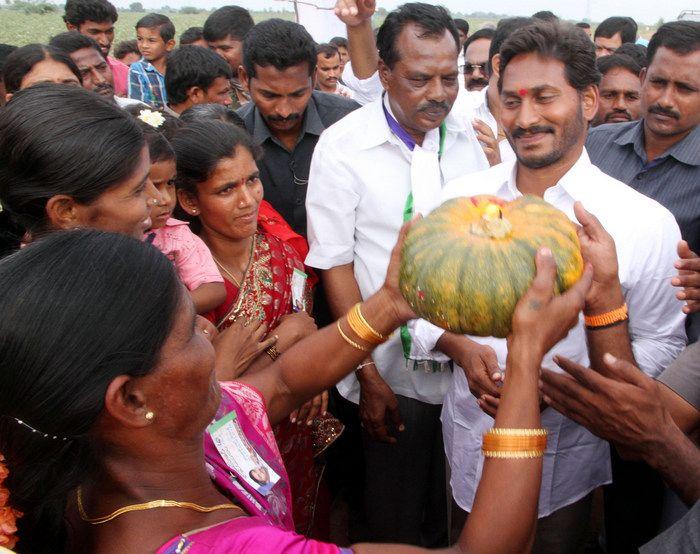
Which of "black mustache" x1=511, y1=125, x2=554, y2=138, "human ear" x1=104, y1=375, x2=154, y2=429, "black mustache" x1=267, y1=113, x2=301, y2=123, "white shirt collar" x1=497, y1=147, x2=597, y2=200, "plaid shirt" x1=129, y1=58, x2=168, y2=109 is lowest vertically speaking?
"plaid shirt" x1=129, y1=58, x2=168, y2=109

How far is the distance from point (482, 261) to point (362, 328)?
649mm

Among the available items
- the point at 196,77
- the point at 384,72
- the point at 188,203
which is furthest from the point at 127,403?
the point at 196,77

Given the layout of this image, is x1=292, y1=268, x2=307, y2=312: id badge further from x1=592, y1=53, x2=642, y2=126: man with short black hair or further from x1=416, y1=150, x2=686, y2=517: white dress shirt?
x1=592, y1=53, x2=642, y2=126: man with short black hair

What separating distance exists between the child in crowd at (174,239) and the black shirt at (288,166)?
119 cm

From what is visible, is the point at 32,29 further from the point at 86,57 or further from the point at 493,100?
the point at 493,100

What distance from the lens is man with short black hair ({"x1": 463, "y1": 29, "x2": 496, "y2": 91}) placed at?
27.0ft

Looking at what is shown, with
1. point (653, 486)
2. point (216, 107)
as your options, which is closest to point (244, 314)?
point (216, 107)

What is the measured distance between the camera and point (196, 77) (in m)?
5.26

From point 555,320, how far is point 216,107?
2.86 m

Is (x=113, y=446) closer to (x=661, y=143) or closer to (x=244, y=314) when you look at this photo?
(x=244, y=314)

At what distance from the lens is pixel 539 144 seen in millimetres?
2980

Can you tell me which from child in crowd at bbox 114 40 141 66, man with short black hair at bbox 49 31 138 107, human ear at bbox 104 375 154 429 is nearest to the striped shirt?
human ear at bbox 104 375 154 429

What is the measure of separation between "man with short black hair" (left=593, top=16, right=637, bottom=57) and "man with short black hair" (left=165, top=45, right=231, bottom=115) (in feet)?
21.4

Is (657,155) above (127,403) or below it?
below
